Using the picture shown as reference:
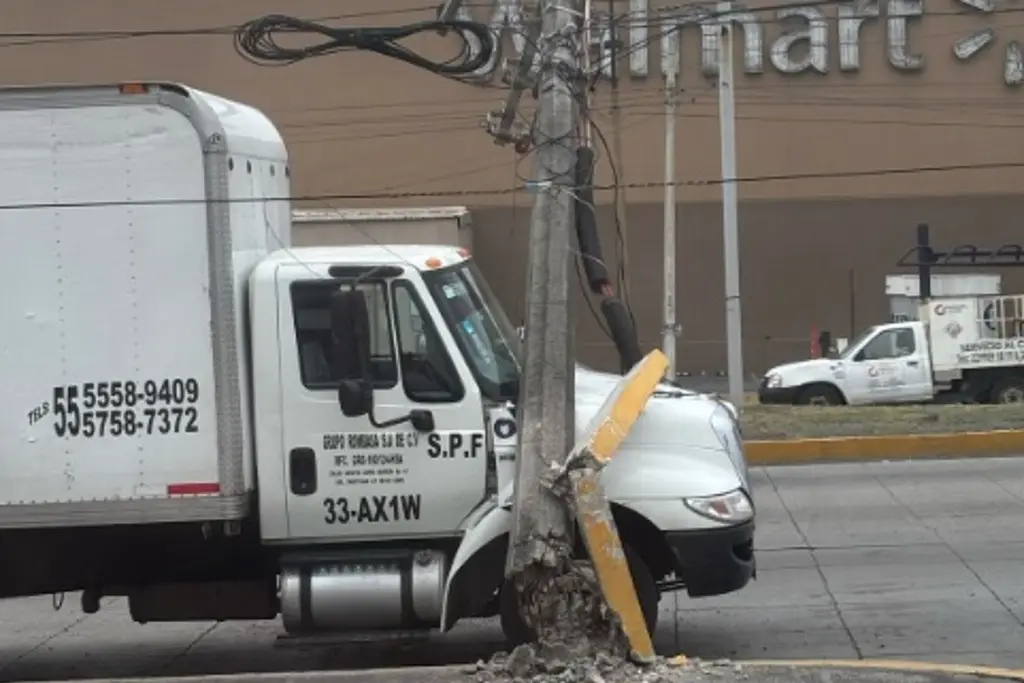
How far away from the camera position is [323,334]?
25.1 ft

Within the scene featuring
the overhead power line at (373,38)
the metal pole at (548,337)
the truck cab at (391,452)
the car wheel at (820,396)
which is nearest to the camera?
the metal pole at (548,337)

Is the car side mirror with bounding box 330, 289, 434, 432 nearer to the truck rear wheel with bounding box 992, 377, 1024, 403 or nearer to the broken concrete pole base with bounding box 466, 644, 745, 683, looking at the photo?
the broken concrete pole base with bounding box 466, 644, 745, 683

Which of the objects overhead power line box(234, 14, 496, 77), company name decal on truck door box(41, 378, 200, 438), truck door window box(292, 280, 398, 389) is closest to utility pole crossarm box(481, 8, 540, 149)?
overhead power line box(234, 14, 496, 77)

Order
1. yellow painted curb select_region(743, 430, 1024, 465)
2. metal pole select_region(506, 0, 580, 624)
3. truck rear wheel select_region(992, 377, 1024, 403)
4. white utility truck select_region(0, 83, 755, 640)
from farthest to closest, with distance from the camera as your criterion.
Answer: truck rear wheel select_region(992, 377, 1024, 403), yellow painted curb select_region(743, 430, 1024, 465), white utility truck select_region(0, 83, 755, 640), metal pole select_region(506, 0, 580, 624)

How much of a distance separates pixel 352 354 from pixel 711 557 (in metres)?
2.12

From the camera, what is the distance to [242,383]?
747 centimetres

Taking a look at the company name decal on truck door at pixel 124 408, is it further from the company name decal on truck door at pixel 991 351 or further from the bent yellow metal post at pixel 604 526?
the company name decal on truck door at pixel 991 351

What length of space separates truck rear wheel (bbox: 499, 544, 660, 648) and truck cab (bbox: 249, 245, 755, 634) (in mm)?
12

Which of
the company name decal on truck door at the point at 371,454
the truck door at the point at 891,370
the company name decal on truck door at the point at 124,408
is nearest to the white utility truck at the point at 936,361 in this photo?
the truck door at the point at 891,370

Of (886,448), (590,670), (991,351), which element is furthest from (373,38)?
(991,351)

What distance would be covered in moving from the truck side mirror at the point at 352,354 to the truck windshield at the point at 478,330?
0.48m

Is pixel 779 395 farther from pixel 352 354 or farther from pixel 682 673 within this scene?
pixel 682 673

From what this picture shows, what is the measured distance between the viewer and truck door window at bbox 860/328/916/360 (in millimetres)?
25391

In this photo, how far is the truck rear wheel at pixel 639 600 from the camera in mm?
7254
